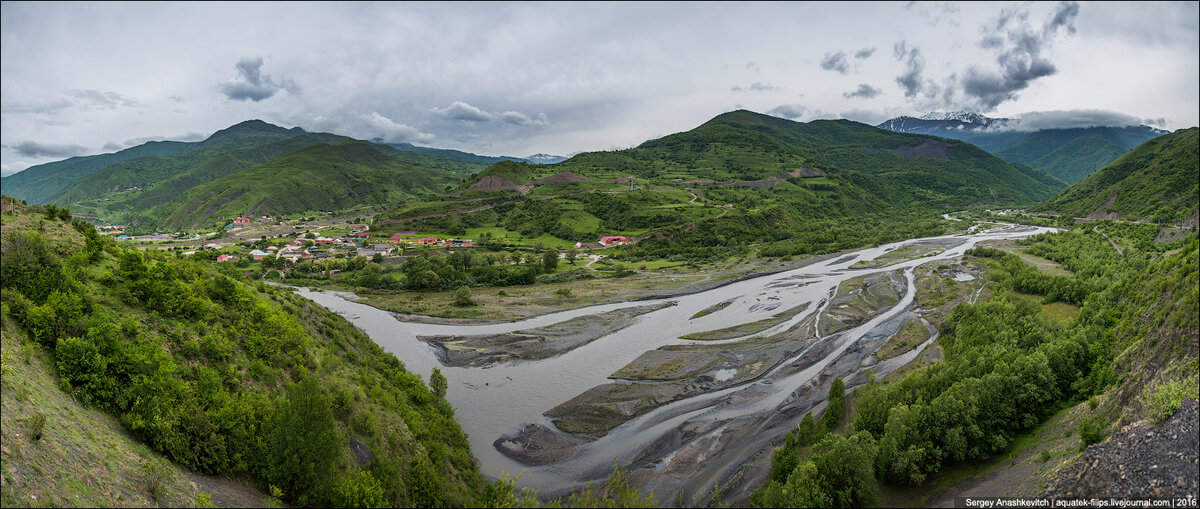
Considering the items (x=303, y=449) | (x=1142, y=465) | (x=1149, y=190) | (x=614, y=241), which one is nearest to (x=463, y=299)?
(x=303, y=449)

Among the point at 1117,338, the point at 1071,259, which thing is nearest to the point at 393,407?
the point at 1117,338

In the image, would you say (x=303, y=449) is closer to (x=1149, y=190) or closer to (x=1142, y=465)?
(x=1142, y=465)

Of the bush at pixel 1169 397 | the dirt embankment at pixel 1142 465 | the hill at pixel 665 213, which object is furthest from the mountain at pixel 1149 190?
the dirt embankment at pixel 1142 465

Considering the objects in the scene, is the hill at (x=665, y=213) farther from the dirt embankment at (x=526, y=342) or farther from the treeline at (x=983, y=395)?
the treeline at (x=983, y=395)

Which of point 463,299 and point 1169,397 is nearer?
point 1169,397

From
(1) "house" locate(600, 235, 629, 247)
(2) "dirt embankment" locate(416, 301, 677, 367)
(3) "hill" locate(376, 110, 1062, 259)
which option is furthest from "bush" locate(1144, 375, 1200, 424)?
(1) "house" locate(600, 235, 629, 247)

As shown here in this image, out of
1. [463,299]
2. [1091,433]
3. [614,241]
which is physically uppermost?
[614,241]

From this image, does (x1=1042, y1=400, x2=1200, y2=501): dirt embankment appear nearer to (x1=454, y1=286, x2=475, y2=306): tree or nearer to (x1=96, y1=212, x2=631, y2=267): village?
(x1=454, y1=286, x2=475, y2=306): tree
